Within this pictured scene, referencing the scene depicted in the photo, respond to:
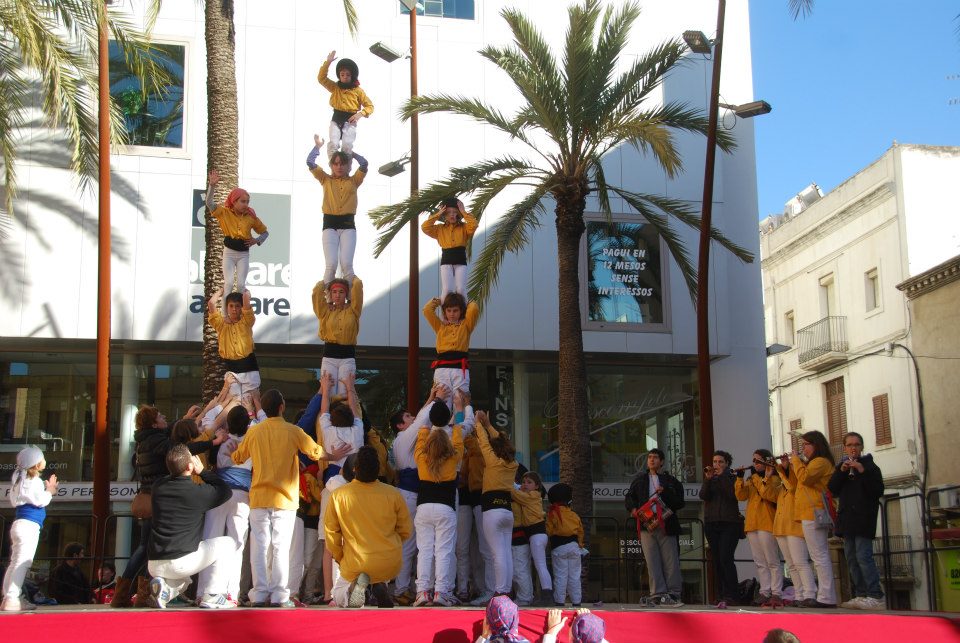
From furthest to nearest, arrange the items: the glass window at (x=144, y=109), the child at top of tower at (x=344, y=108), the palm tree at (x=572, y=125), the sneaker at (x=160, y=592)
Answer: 1. the glass window at (x=144, y=109)
2. the palm tree at (x=572, y=125)
3. the child at top of tower at (x=344, y=108)
4. the sneaker at (x=160, y=592)

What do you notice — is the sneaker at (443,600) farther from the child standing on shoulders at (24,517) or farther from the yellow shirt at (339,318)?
the yellow shirt at (339,318)

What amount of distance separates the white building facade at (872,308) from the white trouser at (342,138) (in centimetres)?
2308

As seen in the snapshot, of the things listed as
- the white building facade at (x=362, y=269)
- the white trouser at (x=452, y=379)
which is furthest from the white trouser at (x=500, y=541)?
the white building facade at (x=362, y=269)

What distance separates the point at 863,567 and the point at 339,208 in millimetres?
7395

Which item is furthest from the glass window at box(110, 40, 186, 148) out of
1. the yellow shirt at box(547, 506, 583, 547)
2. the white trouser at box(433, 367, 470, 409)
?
the yellow shirt at box(547, 506, 583, 547)

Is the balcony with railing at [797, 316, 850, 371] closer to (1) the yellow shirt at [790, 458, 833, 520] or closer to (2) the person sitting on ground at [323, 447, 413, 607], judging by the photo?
(1) the yellow shirt at [790, 458, 833, 520]

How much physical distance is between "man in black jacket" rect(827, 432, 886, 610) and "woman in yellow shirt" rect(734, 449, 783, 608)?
1012mm

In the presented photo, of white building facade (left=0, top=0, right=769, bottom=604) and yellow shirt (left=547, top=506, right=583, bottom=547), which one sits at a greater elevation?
white building facade (left=0, top=0, right=769, bottom=604)

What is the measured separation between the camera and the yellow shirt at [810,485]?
11438 millimetres

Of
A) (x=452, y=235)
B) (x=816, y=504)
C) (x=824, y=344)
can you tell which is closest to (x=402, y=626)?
(x=816, y=504)

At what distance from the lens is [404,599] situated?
418 inches

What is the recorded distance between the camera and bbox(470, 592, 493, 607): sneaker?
10.8 metres

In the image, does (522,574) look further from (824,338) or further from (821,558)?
(824,338)

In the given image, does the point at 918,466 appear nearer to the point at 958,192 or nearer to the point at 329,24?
the point at 958,192
